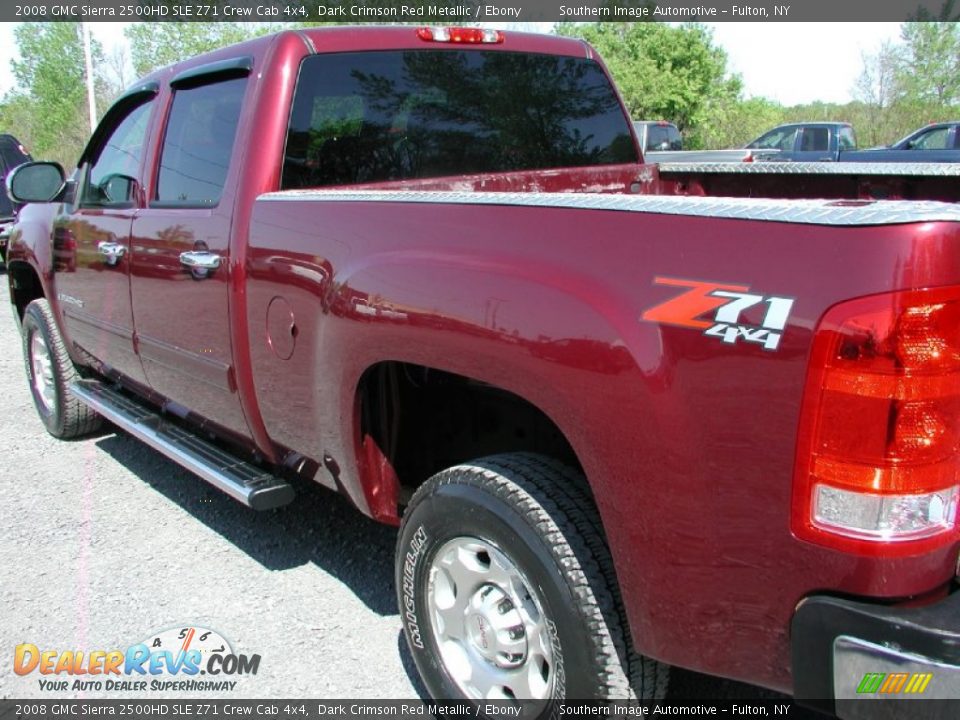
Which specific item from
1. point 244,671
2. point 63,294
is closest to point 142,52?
point 63,294

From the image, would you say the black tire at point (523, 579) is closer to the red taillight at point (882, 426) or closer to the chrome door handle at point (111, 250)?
the red taillight at point (882, 426)

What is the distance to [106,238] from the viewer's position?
392 cm

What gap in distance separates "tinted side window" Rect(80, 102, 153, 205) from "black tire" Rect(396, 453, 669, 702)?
7.79 feet

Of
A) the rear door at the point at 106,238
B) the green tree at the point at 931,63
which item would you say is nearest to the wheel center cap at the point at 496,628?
the rear door at the point at 106,238

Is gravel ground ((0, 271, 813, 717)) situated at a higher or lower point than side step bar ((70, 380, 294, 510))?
lower

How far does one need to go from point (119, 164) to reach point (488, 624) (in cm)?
299

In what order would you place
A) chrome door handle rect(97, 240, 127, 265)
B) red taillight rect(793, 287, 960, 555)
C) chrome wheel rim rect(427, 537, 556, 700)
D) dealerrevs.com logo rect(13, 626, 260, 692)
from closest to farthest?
red taillight rect(793, 287, 960, 555) < chrome wheel rim rect(427, 537, 556, 700) < dealerrevs.com logo rect(13, 626, 260, 692) < chrome door handle rect(97, 240, 127, 265)

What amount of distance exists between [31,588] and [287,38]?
7.92 ft

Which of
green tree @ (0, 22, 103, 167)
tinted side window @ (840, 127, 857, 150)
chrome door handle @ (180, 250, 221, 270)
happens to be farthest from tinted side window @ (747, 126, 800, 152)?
green tree @ (0, 22, 103, 167)

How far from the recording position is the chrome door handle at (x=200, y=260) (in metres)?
3.07

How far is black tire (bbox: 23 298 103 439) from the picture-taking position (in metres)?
4.94

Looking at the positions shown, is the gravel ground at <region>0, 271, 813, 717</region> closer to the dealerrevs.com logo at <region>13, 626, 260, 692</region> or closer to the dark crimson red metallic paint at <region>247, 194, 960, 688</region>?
the dealerrevs.com logo at <region>13, 626, 260, 692</region>

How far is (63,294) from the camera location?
15.1ft

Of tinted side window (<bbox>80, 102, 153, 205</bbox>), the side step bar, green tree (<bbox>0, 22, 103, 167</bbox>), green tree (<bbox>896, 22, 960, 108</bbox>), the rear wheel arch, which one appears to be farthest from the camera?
green tree (<bbox>0, 22, 103, 167</bbox>)
